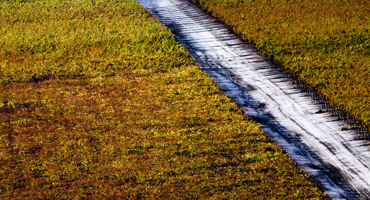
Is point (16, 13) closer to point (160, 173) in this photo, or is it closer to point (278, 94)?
point (278, 94)

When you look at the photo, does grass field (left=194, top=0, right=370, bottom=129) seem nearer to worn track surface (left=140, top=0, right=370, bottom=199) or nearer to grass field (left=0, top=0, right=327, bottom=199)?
worn track surface (left=140, top=0, right=370, bottom=199)

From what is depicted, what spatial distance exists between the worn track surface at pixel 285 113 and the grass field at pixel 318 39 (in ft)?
2.91

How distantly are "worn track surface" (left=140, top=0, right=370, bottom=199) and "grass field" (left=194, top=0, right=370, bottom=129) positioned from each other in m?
0.89

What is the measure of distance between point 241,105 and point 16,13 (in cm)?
2361

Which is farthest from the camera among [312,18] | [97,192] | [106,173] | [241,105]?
[312,18]

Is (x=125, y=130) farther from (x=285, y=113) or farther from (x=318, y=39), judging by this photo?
(x=318, y=39)

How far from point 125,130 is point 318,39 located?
13603 millimetres

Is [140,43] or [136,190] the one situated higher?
[140,43]

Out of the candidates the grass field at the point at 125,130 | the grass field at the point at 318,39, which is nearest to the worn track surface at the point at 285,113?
the grass field at the point at 125,130

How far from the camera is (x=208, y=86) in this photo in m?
19.7

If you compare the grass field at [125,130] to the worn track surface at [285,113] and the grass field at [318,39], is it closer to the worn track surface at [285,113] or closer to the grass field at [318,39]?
the worn track surface at [285,113]

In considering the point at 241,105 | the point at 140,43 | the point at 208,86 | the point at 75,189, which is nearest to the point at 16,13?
the point at 140,43

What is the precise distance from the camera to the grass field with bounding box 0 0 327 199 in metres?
12.4

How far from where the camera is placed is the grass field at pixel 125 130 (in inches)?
488
